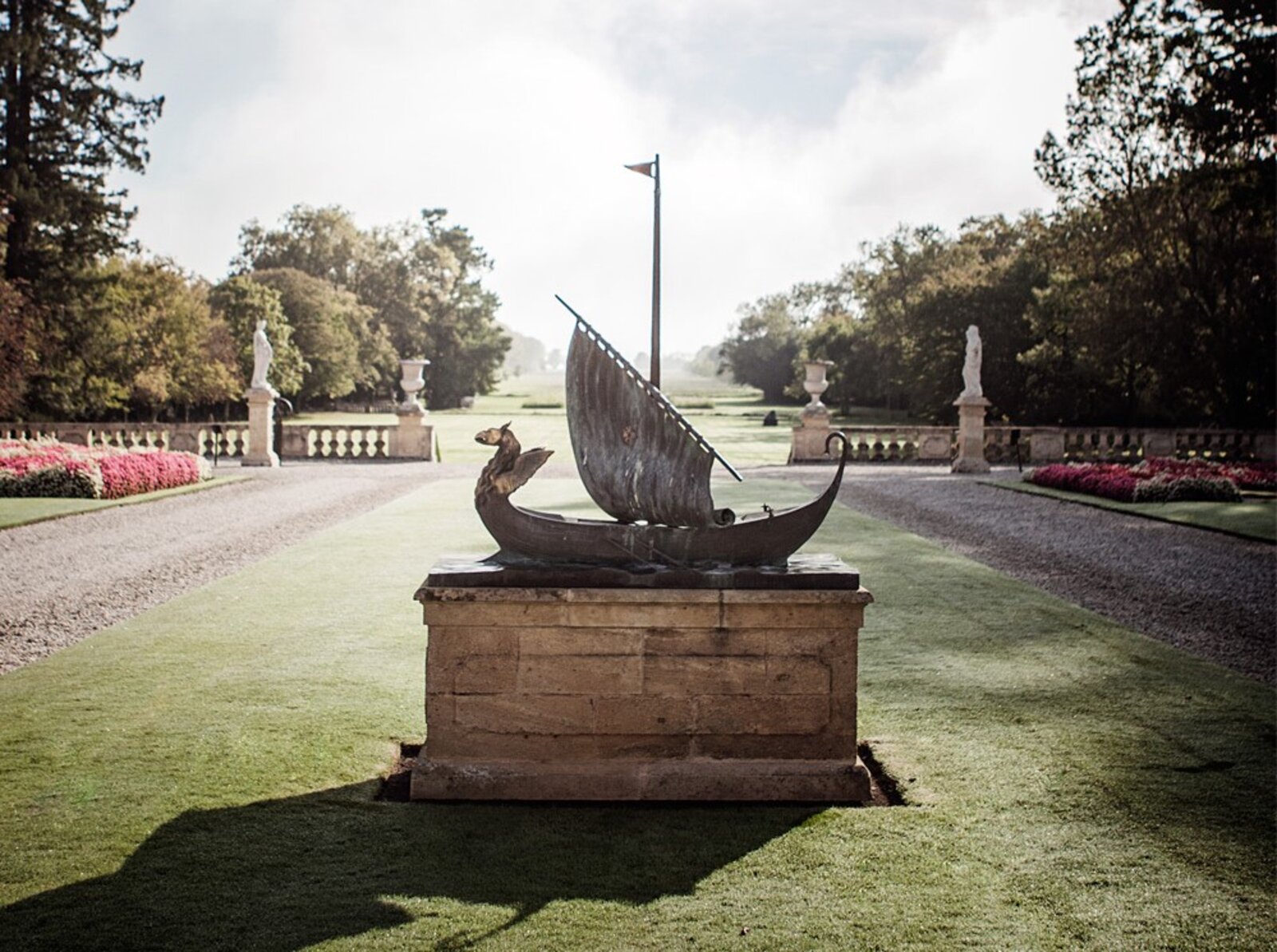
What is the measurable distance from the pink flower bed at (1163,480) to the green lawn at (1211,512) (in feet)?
0.73

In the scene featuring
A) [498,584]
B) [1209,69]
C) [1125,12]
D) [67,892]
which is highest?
[1125,12]

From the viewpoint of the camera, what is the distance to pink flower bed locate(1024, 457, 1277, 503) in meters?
18.1

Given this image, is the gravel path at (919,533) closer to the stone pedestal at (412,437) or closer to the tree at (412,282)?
the stone pedestal at (412,437)

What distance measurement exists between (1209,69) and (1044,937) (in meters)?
26.5

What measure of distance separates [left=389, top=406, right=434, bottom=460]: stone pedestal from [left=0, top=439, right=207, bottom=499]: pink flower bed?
27.9ft

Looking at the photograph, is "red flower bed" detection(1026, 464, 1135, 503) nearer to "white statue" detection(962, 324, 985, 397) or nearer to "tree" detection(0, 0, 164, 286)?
"white statue" detection(962, 324, 985, 397)

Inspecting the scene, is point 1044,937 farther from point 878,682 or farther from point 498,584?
point 878,682

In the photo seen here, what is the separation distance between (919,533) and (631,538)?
1019 cm

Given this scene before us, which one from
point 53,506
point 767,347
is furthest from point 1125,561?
point 767,347

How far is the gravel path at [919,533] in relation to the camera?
861 cm

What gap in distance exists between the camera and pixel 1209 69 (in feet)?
81.6

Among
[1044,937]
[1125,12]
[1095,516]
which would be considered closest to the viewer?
[1044,937]

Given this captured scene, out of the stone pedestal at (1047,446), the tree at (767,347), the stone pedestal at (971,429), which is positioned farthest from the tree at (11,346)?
the tree at (767,347)

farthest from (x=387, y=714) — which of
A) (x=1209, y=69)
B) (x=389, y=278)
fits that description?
(x=389, y=278)
